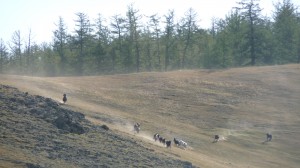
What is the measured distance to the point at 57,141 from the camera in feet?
122

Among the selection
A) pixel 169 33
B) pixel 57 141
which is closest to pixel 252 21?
pixel 169 33

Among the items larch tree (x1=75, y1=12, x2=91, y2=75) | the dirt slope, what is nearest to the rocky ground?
the dirt slope

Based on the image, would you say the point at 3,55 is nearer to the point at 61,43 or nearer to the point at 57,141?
the point at 61,43

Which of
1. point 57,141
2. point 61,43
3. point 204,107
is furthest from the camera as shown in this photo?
point 61,43

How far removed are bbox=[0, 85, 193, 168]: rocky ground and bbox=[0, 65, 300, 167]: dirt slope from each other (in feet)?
10.2

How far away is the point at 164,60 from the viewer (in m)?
108

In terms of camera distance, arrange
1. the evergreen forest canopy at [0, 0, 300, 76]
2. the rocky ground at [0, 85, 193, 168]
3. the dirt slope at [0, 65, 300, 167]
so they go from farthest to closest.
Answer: the evergreen forest canopy at [0, 0, 300, 76]
the dirt slope at [0, 65, 300, 167]
the rocky ground at [0, 85, 193, 168]

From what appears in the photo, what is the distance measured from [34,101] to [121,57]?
56.1 meters

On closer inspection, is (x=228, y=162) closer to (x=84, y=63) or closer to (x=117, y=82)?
(x=117, y=82)

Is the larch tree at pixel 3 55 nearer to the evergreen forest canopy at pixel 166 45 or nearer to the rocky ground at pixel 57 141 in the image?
the evergreen forest canopy at pixel 166 45

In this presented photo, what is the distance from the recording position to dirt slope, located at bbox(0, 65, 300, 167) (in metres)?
50.6

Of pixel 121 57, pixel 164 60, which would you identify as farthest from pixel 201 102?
pixel 164 60

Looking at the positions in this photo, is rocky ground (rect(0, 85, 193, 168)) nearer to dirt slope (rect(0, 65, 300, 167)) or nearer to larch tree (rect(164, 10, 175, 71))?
dirt slope (rect(0, 65, 300, 167))

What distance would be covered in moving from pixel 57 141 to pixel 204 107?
30.5 meters
